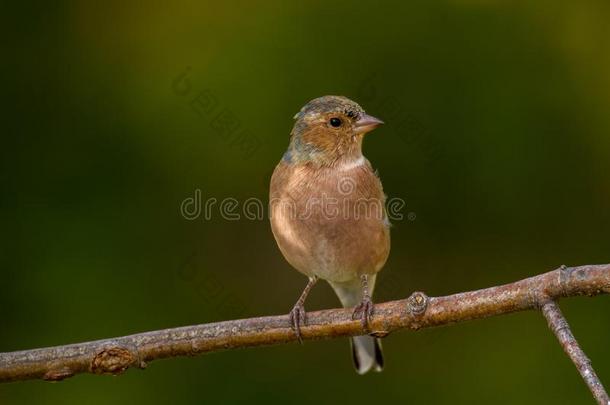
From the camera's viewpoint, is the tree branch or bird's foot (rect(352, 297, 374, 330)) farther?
bird's foot (rect(352, 297, 374, 330))

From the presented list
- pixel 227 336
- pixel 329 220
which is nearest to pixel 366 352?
pixel 329 220

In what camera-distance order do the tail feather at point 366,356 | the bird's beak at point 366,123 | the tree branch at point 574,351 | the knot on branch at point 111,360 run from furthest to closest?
the tail feather at point 366,356 → the bird's beak at point 366,123 → the knot on branch at point 111,360 → the tree branch at point 574,351

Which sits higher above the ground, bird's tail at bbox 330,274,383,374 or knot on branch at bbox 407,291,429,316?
knot on branch at bbox 407,291,429,316

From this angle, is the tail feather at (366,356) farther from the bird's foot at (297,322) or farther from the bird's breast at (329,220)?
the bird's foot at (297,322)

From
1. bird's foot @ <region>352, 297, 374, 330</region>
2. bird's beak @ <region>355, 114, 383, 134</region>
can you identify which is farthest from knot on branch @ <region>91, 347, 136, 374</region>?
bird's beak @ <region>355, 114, 383, 134</region>

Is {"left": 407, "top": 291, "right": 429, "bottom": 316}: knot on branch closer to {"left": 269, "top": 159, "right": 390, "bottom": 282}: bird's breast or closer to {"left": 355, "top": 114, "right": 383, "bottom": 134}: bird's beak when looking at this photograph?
{"left": 269, "top": 159, "right": 390, "bottom": 282}: bird's breast

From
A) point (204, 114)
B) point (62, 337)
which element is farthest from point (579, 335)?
point (62, 337)

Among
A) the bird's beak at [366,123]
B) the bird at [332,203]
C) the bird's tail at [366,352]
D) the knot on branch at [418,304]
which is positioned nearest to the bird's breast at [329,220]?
the bird at [332,203]

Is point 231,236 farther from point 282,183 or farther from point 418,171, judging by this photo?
point 418,171
